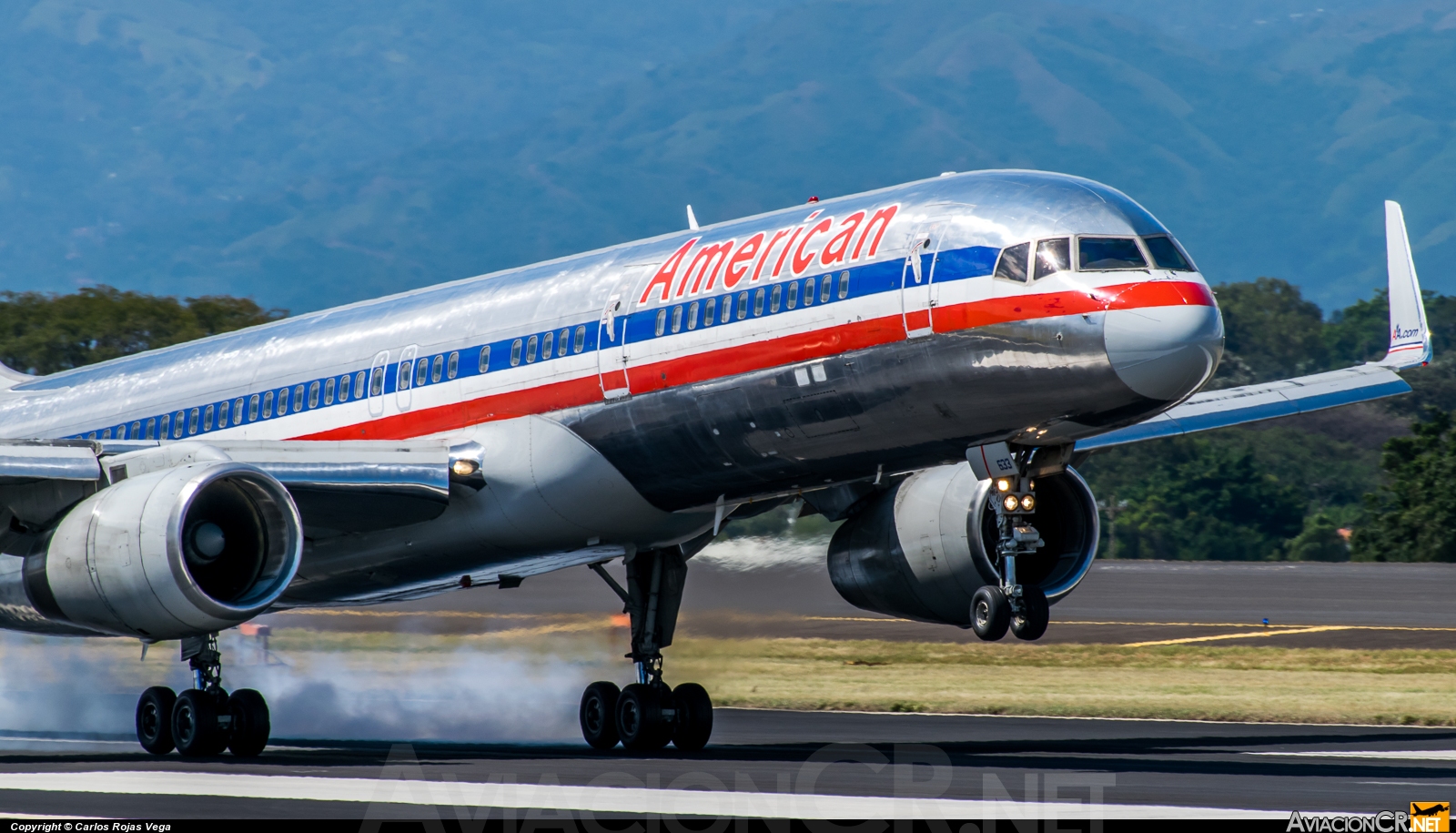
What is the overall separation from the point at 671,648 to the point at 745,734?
1.74m

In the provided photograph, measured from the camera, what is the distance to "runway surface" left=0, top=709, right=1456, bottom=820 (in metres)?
17.1

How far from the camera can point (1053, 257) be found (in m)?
19.0

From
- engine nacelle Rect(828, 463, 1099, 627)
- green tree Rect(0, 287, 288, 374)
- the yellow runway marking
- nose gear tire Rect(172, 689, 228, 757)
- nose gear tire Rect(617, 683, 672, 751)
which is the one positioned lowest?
nose gear tire Rect(172, 689, 228, 757)

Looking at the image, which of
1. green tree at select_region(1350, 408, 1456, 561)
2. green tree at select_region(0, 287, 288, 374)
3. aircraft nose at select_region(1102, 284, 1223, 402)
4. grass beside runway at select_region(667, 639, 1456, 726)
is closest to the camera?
aircraft nose at select_region(1102, 284, 1223, 402)

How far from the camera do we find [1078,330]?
1847 centimetres

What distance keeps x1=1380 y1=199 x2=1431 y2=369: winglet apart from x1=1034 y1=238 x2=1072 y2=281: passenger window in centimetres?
494

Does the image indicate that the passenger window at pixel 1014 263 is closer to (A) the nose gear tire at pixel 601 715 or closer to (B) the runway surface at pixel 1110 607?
(B) the runway surface at pixel 1110 607

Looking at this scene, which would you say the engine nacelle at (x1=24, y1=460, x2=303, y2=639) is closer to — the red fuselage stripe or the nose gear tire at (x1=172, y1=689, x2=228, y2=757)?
the red fuselage stripe

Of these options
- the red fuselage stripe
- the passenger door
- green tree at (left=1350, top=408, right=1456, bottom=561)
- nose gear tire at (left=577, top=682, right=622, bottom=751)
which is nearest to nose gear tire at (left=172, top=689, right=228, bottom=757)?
the red fuselage stripe

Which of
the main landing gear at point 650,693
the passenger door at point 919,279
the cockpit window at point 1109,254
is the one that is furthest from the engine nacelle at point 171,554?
the cockpit window at point 1109,254

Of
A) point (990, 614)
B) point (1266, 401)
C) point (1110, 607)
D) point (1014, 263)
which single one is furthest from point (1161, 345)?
point (1110, 607)

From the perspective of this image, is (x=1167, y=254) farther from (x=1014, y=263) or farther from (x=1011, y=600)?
(x=1011, y=600)

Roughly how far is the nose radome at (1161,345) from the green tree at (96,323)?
62.3 meters

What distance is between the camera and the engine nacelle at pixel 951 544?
949 inches
